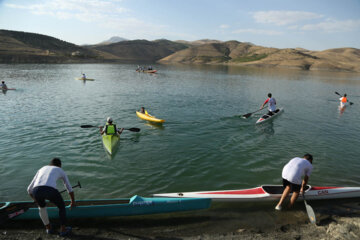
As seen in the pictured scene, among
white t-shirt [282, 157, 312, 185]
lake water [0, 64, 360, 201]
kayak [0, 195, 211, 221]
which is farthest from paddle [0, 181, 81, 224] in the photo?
white t-shirt [282, 157, 312, 185]

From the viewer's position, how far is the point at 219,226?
7.95 metres

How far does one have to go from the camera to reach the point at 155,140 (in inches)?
633

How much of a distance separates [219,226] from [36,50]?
441 ft

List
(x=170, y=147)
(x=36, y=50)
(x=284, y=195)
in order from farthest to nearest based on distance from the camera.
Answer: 1. (x=36, y=50)
2. (x=170, y=147)
3. (x=284, y=195)

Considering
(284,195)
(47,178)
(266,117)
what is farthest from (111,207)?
(266,117)

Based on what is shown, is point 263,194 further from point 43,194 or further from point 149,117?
point 149,117

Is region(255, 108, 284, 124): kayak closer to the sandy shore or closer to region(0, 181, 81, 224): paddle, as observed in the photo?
the sandy shore

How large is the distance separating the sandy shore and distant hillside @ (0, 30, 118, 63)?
343ft

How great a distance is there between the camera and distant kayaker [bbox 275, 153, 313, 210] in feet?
27.1

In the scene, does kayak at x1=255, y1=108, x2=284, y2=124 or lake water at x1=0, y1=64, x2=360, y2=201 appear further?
kayak at x1=255, y1=108, x2=284, y2=124

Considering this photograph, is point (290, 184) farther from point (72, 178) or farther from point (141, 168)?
point (72, 178)

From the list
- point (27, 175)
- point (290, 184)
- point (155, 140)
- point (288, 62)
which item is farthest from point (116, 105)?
point (288, 62)

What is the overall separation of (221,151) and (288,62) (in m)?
152

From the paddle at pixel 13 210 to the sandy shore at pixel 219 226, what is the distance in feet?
1.50
